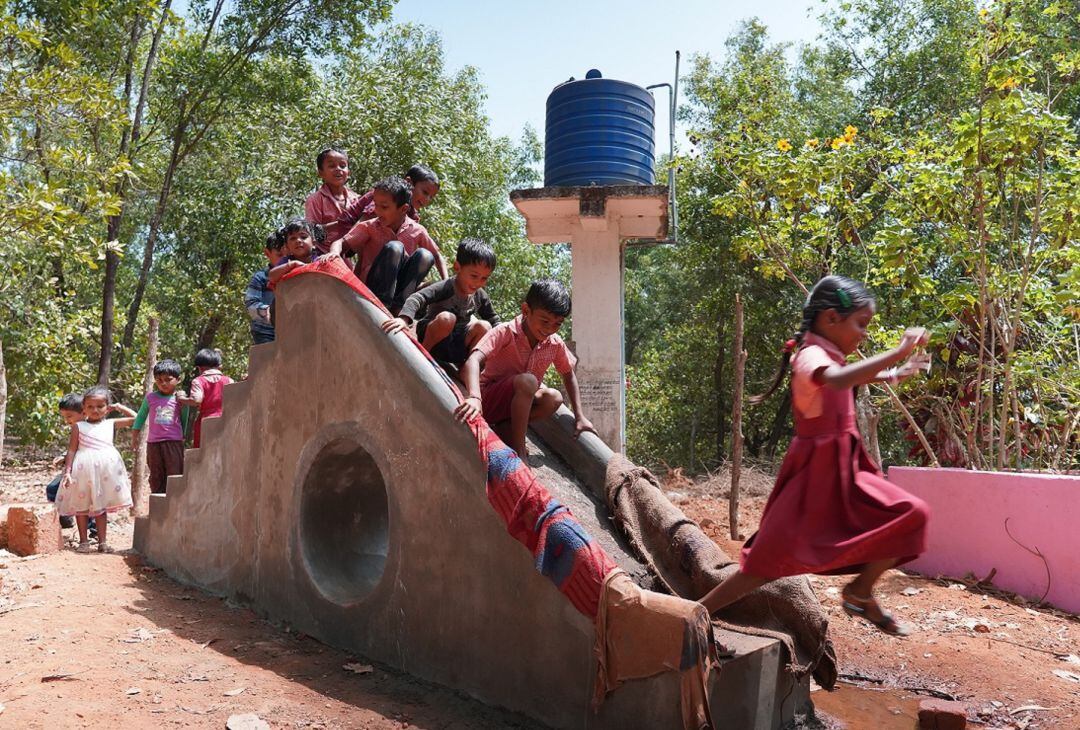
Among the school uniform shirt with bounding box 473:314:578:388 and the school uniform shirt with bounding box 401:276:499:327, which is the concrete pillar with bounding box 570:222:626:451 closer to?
the school uniform shirt with bounding box 401:276:499:327

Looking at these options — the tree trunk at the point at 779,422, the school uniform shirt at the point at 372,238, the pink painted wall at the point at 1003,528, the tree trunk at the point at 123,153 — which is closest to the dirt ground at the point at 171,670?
the school uniform shirt at the point at 372,238

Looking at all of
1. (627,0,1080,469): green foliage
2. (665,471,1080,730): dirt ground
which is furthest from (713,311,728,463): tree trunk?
(665,471,1080,730): dirt ground

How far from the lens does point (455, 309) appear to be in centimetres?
547

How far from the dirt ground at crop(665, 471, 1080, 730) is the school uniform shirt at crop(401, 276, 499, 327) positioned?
3.16 metres

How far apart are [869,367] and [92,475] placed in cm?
617

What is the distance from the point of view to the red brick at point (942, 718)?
159 inches

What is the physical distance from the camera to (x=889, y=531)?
2934 millimetres

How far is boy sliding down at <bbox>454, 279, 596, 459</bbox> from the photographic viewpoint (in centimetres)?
465

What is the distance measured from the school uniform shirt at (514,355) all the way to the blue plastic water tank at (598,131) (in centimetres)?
426

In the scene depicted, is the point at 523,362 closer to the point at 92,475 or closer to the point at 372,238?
the point at 372,238

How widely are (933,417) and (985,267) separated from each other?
3.19 m

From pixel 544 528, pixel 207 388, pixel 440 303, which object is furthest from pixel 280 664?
pixel 207 388

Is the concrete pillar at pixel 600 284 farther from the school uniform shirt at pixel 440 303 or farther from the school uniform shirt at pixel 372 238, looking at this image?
the school uniform shirt at pixel 440 303

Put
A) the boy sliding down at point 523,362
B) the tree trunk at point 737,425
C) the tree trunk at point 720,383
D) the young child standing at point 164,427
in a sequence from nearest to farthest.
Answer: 1. the boy sliding down at point 523,362
2. the young child standing at point 164,427
3. the tree trunk at point 737,425
4. the tree trunk at point 720,383
